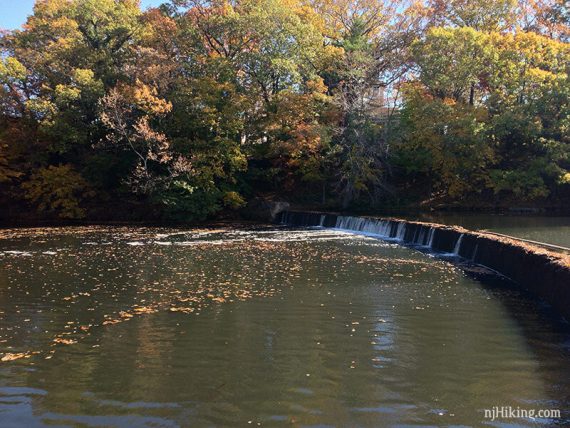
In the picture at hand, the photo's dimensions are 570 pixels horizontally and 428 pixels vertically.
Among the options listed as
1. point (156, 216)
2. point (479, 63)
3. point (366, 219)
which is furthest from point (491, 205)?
point (156, 216)

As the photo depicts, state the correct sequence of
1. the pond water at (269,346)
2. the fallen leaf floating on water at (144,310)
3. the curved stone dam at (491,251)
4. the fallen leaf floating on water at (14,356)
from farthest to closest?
the curved stone dam at (491,251), the fallen leaf floating on water at (144,310), the fallen leaf floating on water at (14,356), the pond water at (269,346)

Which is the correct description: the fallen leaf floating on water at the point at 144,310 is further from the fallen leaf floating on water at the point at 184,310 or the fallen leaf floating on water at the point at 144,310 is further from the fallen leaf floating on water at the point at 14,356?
the fallen leaf floating on water at the point at 14,356

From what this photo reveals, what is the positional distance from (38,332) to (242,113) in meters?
25.5

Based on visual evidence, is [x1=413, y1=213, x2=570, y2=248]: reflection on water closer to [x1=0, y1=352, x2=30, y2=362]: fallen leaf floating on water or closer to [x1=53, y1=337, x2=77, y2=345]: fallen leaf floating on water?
[x1=53, y1=337, x2=77, y2=345]: fallen leaf floating on water

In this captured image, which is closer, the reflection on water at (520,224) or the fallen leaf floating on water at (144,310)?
the fallen leaf floating on water at (144,310)

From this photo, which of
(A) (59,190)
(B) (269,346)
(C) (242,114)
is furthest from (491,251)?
(A) (59,190)

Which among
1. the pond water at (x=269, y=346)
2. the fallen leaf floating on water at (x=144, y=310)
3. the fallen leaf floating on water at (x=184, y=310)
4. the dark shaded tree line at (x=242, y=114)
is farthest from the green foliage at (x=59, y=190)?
the fallen leaf floating on water at (x=184, y=310)

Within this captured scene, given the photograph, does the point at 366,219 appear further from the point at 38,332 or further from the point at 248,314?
the point at 38,332

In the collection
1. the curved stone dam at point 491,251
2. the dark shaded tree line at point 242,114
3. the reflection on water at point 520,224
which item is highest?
the dark shaded tree line at point 242,114

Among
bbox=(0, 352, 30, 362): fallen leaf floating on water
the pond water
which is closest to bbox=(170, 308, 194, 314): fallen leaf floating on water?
the pond water

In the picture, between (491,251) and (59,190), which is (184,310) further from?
(59,190)

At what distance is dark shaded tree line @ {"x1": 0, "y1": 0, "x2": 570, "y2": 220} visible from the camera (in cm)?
2966

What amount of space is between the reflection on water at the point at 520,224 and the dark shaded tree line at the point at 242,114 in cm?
427

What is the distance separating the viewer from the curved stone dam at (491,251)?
425 inches
